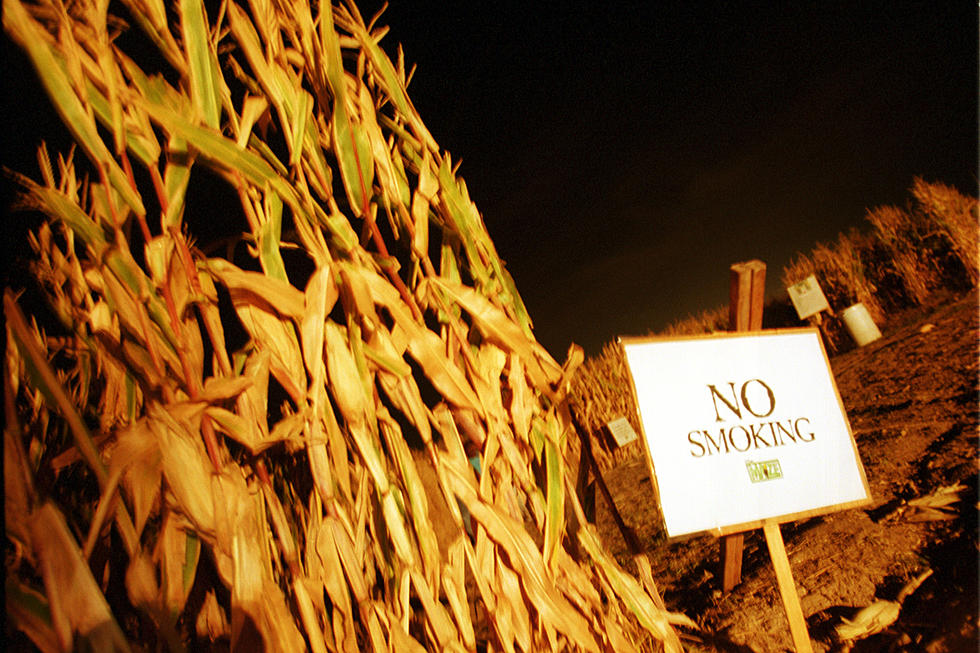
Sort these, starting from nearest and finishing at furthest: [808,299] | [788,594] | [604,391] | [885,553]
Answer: [788,594], [885,553], [808,299], [604,391]

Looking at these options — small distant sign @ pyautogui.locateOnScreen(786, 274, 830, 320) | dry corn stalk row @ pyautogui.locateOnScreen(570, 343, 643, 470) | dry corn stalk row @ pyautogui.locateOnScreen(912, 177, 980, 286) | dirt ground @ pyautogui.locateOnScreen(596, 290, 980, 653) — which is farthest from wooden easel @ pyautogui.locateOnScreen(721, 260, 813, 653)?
dry corn stalk row @ pyautogui.locateOnScreen(912, 177, 980, 286)

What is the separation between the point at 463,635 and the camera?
0.41 metres

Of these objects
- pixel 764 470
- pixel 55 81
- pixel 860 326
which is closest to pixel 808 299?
pixel 860 326

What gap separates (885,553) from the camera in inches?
34.7

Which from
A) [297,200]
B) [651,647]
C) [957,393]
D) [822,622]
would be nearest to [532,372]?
[297,200]

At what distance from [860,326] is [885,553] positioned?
2.68m

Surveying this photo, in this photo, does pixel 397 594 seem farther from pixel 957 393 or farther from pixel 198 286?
pixel 957 393

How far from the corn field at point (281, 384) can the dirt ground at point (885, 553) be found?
0.51 m

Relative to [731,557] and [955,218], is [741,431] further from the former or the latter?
[955,218]

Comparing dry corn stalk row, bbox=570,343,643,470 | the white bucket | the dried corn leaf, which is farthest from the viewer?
dry corn stalk row, bbox=570,343,643,470

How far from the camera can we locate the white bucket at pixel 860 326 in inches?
114

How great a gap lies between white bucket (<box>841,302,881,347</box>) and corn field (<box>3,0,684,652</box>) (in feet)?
10.9

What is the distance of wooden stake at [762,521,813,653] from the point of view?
2.01 ft

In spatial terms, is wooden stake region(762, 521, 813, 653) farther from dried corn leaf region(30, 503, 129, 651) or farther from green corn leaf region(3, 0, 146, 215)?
green corn leaf region(3, 0, 146, 215)
